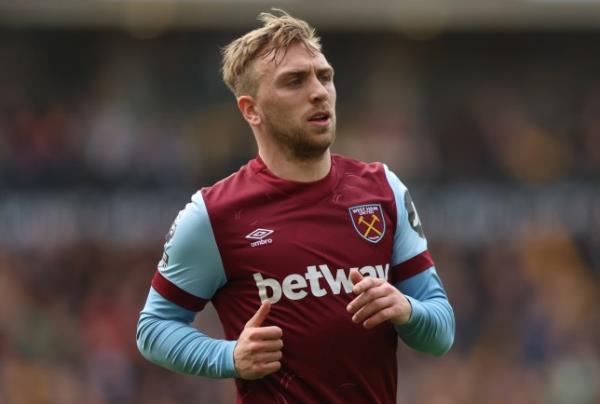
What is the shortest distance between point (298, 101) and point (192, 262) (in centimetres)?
71

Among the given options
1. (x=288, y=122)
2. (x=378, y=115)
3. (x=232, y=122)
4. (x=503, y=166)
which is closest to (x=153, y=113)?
(x=232, y=122)

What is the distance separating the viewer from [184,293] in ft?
17.0

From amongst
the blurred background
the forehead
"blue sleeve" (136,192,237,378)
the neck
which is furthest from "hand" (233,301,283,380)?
the blurred background

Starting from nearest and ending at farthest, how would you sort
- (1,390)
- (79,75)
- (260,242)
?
(260,242) → (1,390) → (79,75)

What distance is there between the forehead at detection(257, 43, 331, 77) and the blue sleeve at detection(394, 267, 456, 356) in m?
0.89

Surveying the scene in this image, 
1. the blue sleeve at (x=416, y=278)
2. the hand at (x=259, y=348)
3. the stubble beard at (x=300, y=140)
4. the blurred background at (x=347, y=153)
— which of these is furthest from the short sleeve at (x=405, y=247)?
the blurred background at (x=347, y=153)

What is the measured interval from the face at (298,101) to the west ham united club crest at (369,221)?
0.26 metres

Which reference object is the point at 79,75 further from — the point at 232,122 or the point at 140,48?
the point at 232,122

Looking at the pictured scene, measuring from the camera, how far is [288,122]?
5172 mm

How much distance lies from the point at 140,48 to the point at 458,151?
5.12 meters

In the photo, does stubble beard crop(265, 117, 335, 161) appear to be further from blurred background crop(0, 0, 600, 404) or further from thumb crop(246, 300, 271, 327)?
blurred background crop(0, 0, 600, 404)

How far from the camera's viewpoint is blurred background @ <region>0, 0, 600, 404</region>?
16.4 m

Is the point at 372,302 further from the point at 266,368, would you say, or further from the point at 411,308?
the point at 266,368

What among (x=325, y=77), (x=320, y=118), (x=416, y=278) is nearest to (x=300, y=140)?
(x=320, y=118)
